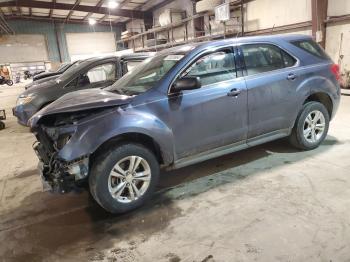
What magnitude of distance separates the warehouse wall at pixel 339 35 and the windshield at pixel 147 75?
7.09 meters

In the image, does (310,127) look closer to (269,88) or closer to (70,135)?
(269,88)

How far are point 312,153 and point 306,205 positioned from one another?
4.70 ft

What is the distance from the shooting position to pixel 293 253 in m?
2.13

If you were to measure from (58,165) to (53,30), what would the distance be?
2632 centimetres

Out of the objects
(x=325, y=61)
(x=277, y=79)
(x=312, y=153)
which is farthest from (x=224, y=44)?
(x=312, y=153)

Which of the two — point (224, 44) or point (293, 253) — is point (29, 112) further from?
point (293, 253)

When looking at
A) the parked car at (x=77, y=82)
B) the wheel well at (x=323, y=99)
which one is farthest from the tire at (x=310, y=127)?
the parked car at (x=77, y=82)

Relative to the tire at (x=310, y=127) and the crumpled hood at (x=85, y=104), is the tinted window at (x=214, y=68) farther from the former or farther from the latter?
the tire at (x=310, y=127)

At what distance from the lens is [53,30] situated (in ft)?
84.0

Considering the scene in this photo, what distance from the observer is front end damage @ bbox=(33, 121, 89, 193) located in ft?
8.59

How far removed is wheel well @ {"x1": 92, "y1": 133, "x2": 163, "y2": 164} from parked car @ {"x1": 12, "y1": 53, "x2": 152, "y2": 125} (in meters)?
3.32

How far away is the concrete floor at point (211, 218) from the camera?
2.25 meters

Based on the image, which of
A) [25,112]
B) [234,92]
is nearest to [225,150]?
[234,92]

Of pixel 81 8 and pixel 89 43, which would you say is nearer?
pixel 81 8
